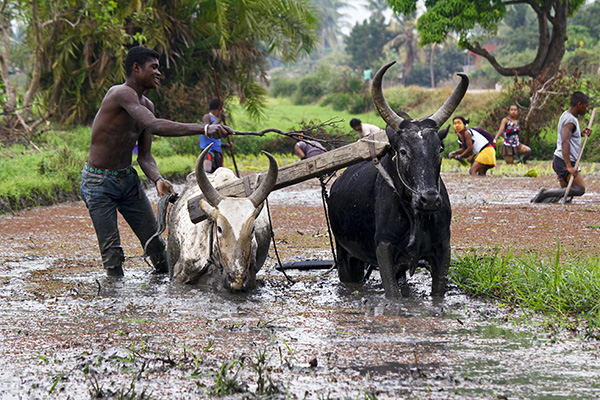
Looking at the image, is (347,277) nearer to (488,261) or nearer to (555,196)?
(488,261)

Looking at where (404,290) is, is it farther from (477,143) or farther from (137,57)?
(477,143)

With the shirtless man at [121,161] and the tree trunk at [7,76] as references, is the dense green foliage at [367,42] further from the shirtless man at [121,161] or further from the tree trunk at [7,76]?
the shirtless man at [121,161]

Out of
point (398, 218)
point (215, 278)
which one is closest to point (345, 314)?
point (398, 218)

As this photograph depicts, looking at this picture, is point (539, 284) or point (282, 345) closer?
point (282, 345)

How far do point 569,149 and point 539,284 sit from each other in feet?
19.1

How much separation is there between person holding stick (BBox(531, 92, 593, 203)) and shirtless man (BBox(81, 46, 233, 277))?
6.41m

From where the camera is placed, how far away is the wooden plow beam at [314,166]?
568 cm

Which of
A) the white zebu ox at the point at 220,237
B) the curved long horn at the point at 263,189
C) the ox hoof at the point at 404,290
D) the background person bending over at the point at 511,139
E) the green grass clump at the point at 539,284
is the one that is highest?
the curved long horn at the point at 263,189

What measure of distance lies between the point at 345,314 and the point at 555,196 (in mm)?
7528

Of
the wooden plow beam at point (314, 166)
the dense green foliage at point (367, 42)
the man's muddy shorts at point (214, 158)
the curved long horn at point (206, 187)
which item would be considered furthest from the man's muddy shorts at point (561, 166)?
the dense green foliage at point (367, 42)

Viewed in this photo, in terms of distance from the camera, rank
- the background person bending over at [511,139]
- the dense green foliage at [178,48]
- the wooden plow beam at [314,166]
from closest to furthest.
Result: the wooden plow beam at [314,166], the background person bending over at [511,139], the dense green foliage at [178,48]

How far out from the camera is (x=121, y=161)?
6480 millimetres

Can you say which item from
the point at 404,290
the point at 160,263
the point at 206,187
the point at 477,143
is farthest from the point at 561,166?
the point at 206,187

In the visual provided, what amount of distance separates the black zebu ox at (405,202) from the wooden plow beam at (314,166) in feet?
0.45
